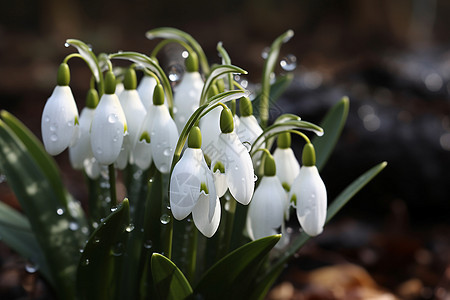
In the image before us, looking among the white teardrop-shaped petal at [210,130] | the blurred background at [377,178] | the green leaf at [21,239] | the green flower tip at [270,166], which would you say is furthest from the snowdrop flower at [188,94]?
the green leaf at [21,239]

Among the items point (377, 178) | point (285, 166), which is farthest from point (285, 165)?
point (377, 178)

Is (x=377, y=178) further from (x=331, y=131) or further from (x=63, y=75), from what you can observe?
(x=63, y=75)

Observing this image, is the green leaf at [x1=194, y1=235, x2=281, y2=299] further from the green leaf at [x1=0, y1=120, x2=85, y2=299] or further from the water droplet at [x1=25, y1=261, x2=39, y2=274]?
the water droplet at [x1=25, y1=261, x2=39, y2=274]

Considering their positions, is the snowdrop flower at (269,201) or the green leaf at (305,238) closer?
the snowdrop flower at (269,201)

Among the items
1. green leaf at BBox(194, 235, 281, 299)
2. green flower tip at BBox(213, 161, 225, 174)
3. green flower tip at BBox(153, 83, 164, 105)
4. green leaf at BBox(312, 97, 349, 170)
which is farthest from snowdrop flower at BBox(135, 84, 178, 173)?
green leaf at BBox(312, 97, 349, 170)

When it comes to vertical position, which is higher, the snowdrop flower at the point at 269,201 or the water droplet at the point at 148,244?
the snowdrop flower at the point at 269,201

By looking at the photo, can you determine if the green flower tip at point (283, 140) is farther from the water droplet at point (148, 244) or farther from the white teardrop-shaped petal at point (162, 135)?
the water droplet at point (148, 244)

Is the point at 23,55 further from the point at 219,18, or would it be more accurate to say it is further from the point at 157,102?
the point at 157,102
